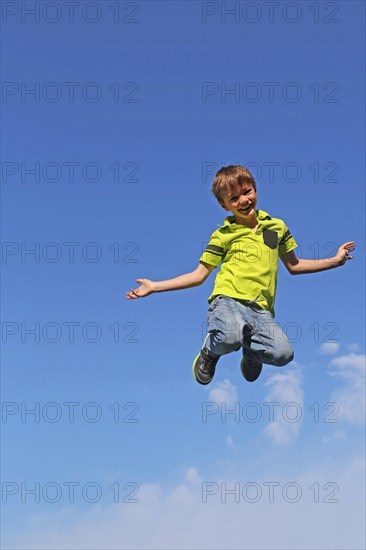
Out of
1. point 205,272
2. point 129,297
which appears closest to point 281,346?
point 205,272

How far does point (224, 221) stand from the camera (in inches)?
410

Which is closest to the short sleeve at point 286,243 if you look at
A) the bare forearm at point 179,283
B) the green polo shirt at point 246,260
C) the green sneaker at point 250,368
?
the green polo shirt at point 246,260

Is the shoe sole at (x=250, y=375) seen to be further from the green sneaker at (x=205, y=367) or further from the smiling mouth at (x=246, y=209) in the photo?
the smiling mouth at (x=246, y=209)

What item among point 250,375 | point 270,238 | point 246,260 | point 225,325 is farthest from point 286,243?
point 250,375

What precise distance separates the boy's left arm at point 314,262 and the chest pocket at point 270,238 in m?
0.37

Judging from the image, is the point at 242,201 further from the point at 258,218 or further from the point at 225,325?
the point at 225,325

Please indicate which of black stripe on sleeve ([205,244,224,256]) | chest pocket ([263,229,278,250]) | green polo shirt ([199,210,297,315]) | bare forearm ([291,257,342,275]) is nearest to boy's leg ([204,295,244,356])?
green polo shirt ([199,210,297,315])

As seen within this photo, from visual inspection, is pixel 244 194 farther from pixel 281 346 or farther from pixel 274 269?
pixel 281 346

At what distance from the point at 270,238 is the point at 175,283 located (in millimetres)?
1326

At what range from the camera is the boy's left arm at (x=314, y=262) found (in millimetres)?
10586

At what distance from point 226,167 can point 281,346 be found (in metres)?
2.29

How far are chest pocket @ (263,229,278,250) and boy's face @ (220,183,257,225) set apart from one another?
0.26m

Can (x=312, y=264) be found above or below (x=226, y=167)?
below

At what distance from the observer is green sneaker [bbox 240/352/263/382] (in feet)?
35.0
